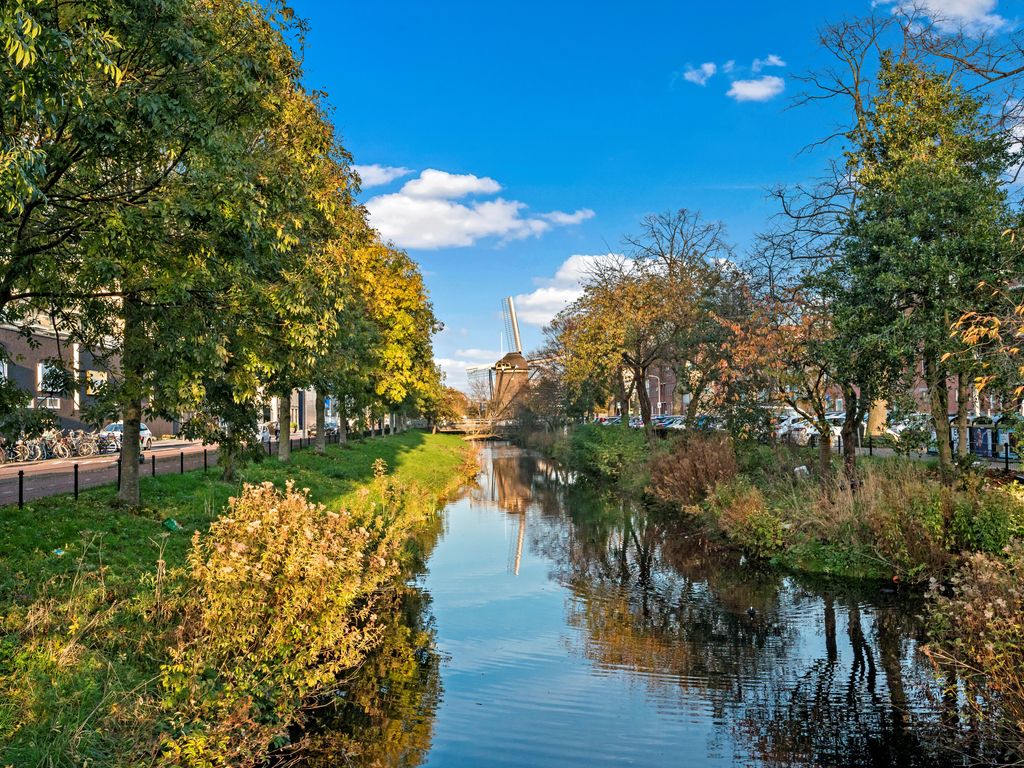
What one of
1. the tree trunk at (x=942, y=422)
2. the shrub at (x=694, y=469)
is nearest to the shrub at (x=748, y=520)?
the shrub at (x=694, y=469)

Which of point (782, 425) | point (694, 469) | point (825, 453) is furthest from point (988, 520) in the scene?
point (782, 425)

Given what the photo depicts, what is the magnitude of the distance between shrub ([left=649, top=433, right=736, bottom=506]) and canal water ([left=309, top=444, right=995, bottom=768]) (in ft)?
16.2

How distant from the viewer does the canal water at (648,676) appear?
307 inches

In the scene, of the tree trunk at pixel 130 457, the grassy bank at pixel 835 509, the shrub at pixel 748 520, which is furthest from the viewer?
the shrub at pixel 748 520

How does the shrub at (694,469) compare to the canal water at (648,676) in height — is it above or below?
above

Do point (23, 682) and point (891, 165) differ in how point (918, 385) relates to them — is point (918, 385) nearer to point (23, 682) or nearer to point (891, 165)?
point (891, 165)

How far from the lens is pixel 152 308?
10258 mm

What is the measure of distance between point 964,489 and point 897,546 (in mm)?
2051

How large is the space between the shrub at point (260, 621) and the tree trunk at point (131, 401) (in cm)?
458

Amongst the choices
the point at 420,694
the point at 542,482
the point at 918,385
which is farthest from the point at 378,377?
the point at 420,694

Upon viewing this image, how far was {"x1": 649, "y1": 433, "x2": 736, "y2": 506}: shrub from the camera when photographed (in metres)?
21.8

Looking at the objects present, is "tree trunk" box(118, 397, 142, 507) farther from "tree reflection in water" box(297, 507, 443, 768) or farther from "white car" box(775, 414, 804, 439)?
"white car" box(775, 414, 804, 439)

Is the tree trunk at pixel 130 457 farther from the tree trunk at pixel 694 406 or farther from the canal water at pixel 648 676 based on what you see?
the tree trunk at pixel 694 406

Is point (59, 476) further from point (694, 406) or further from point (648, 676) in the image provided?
point (694, 406)
